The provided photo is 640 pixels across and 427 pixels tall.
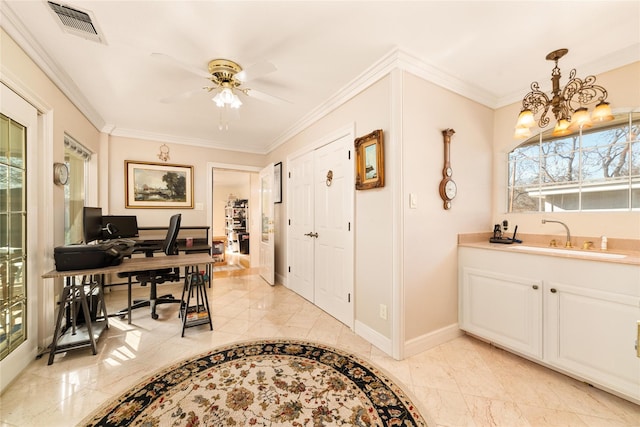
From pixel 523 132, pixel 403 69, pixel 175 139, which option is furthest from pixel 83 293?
pixel 523 132

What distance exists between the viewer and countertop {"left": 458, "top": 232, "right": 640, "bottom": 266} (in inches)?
68.2

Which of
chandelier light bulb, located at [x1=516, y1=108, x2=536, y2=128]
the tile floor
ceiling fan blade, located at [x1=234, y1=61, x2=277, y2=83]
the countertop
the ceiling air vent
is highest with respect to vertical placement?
the ceiling air vent

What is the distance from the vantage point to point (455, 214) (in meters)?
2.43

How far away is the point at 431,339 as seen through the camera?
88.4 inches

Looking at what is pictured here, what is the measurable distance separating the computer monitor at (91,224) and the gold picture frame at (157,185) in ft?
3.77

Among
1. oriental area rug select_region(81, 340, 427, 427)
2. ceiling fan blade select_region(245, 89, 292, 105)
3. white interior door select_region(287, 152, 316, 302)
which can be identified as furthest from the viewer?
white interior door select_region(287, 152, 316, 302)

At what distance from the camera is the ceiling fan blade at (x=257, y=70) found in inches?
71.9

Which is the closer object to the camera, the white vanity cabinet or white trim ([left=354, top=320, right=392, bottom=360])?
the white vanity cabinet

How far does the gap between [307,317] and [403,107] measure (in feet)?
7.84

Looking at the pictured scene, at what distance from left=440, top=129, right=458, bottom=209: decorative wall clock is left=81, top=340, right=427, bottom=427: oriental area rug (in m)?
1.58

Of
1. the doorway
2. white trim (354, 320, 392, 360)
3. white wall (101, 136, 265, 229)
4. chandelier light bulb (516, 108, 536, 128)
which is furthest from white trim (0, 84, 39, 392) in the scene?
chandelier light bulb (516, 108, 536, 128)

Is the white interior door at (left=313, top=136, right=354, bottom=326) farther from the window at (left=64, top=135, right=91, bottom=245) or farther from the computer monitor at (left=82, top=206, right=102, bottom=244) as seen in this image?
the window at (left=64, top=135, right=91, bottom=245)

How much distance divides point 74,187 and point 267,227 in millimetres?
2618

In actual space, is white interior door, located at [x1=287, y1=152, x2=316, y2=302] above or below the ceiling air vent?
below
